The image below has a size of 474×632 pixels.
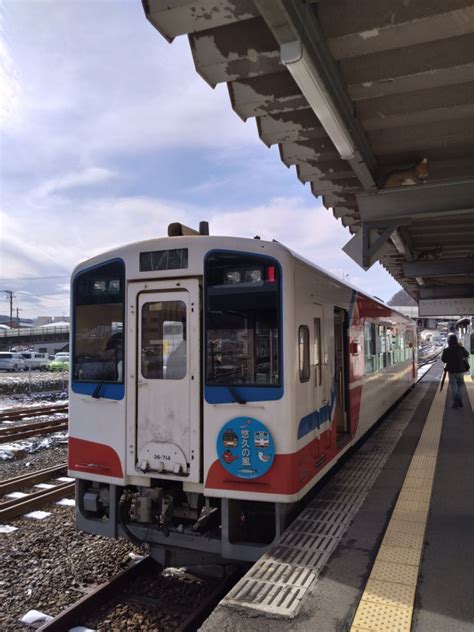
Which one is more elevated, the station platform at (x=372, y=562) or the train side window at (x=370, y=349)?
the train side window at (x=370, y=349)

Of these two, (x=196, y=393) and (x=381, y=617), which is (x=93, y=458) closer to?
(x=196, y=393)

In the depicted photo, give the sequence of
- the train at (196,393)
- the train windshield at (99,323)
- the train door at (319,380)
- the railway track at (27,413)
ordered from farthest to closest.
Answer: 1. the railway track at (27,413)
2. the train door at (319,380)
3. the train windshield at (99,323)
4. the train at (196,393)

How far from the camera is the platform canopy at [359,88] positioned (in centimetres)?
356

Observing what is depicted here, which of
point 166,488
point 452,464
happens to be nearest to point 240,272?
point 166,488

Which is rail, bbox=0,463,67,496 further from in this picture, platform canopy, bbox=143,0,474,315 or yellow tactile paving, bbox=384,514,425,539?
platform canopy, bbox=143,0,474,315

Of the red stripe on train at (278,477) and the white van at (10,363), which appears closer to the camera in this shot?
the red stripe on train at (278,477)

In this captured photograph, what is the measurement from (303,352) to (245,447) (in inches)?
41.2

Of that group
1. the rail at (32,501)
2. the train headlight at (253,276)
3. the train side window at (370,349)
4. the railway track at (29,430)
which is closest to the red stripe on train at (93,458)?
the train headlight at (253,276)

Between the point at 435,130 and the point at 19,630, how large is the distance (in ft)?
19.9

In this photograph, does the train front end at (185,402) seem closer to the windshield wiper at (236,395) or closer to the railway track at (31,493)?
the windshield wiper at (236,395)

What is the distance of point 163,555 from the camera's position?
474cm

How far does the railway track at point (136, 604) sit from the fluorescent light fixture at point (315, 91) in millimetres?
4185

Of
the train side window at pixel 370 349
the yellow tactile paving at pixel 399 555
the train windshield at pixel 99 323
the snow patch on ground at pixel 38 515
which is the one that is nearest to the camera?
the yellow tactile paving at pixel 399 555

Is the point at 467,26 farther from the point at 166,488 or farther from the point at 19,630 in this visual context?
the point at 19,630
